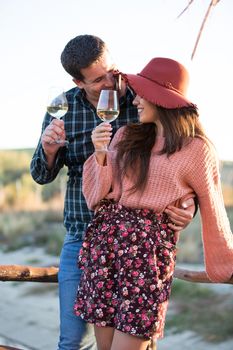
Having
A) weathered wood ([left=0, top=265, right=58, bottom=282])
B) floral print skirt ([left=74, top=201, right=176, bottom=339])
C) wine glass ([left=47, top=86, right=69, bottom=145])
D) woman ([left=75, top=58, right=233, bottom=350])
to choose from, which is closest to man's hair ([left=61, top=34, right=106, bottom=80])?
wine glass ([left=47, top=86, right=69, bottom=145])

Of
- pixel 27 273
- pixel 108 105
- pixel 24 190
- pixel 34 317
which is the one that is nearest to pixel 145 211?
pixel 108 105

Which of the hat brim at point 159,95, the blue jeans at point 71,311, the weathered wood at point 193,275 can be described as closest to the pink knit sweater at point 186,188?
the hat brim at point 159,95

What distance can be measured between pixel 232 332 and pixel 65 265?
793 centimetres

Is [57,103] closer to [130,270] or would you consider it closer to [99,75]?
[99,75]

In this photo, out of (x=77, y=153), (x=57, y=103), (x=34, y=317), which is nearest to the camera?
(x=57, y=103)

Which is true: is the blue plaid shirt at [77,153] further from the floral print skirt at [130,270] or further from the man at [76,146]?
the floral print skirt at [130,270]

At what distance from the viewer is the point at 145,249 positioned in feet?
7.52

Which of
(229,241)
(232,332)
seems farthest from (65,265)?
(232,332)

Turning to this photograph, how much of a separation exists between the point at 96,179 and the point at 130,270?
338 mm

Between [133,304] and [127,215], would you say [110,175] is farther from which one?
[133,304]

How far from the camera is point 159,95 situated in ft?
7.79

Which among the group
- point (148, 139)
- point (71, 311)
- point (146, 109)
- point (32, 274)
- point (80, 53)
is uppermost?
point (80, 53)

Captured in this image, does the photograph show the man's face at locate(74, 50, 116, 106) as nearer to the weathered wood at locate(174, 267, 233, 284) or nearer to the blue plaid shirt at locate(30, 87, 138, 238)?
the blue plaid shirt at locate(30, 87, 138, 238)

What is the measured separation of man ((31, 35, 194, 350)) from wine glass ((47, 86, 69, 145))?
64 millimetres
